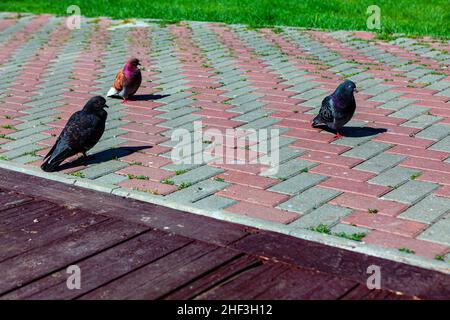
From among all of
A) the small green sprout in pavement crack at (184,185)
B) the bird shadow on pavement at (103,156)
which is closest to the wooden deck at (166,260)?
the small green sprout in pavement crack at (184,185)

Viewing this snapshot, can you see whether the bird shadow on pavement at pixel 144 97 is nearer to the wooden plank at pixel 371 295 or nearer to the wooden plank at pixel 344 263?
the wooden plank at pixel 344 263

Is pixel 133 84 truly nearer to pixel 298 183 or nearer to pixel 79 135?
pixel 79 135

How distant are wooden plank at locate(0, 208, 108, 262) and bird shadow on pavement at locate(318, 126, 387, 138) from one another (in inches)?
100

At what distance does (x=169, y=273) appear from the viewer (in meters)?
3.64

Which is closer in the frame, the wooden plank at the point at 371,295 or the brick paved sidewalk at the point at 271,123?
the wooden plank at the point at 371,295

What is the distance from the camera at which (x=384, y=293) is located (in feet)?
11.0

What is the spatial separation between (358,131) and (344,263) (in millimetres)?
2647

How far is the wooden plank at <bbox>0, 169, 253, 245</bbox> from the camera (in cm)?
412

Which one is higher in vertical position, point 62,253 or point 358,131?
point 358,131

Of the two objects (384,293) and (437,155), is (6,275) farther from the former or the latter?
(437,155)

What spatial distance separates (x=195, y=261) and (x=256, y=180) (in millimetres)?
1370

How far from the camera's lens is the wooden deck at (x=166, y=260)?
3.44 meters

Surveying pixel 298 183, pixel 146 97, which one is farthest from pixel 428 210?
pixel 146 97

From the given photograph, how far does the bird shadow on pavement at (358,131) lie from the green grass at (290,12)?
4.80m
